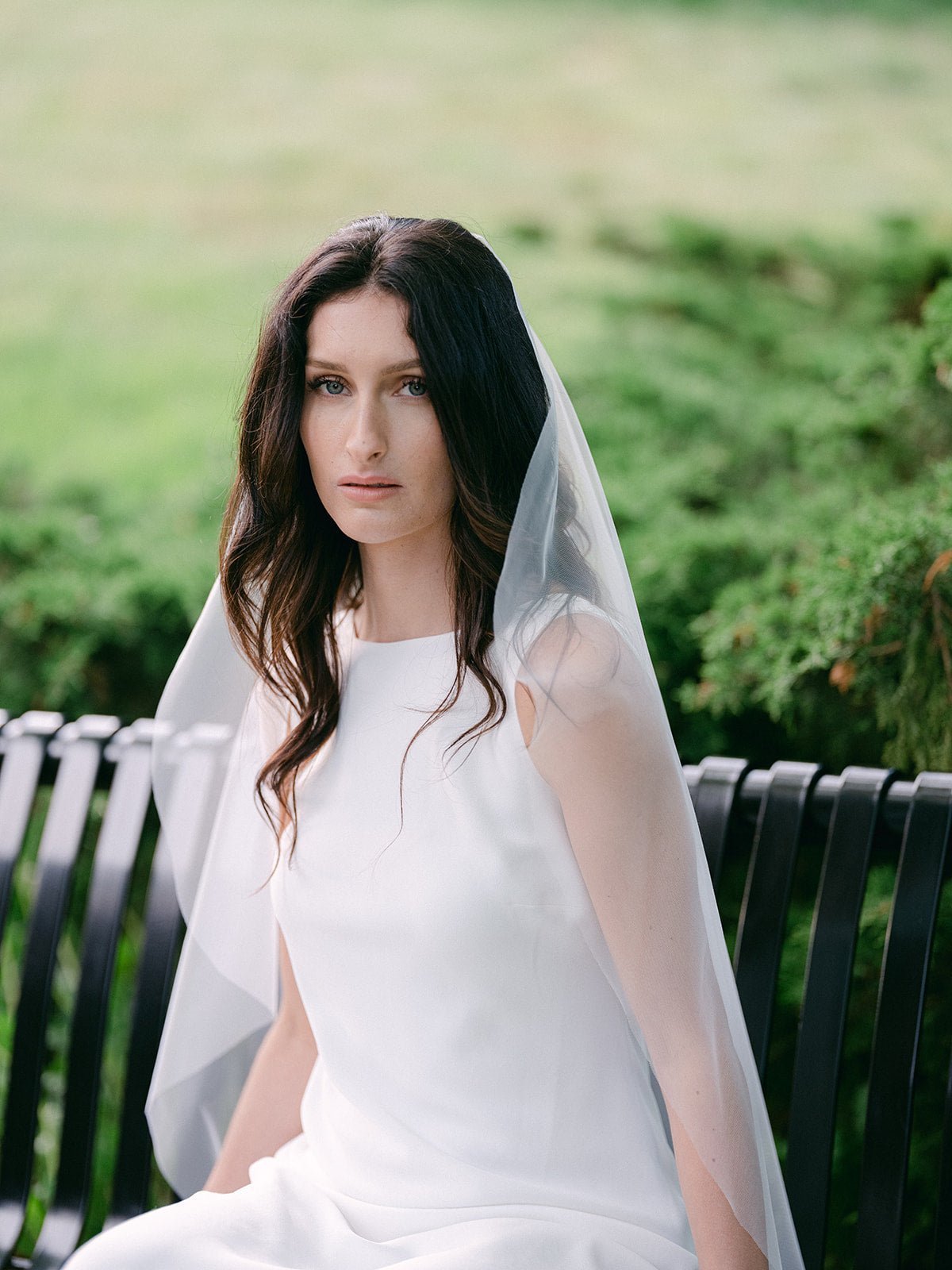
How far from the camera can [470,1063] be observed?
167 centimetres

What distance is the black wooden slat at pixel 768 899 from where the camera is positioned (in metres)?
2.03

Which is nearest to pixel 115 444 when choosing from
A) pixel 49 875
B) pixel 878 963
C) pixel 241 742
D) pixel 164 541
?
pixel 164 541

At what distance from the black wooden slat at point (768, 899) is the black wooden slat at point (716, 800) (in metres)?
0.05

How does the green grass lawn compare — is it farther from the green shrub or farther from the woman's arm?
the woman's arm

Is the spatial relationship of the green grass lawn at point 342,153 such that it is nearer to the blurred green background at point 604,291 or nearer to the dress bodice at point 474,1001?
the blurred green background at point 604,291

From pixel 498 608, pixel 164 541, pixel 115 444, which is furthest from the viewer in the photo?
pixel 115 444

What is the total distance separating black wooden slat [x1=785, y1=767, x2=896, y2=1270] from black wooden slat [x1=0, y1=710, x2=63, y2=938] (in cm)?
148

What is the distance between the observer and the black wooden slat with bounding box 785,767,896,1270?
1.94 metres

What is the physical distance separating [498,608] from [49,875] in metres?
1.31

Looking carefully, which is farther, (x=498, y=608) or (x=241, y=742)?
(x=241, y=742)

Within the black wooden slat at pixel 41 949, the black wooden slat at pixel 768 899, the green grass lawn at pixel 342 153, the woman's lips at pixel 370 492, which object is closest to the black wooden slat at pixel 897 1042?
the black wooden slat at pixel 768 899

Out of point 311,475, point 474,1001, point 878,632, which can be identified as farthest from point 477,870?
point 878,632

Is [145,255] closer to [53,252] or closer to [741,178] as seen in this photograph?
[53,252]

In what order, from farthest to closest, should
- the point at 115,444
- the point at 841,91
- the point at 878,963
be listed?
1. the point at 115,444
2. the point at 841,91
3. the point at 878,963
